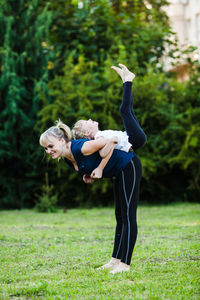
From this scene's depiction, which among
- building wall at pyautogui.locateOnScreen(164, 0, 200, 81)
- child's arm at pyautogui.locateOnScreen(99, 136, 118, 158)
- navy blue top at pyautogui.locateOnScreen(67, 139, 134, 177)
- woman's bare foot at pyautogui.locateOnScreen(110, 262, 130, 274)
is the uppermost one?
building wall at pyautogui.locateOnScreen(164, 0, 200, 81)

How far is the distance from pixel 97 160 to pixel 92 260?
5.16ft

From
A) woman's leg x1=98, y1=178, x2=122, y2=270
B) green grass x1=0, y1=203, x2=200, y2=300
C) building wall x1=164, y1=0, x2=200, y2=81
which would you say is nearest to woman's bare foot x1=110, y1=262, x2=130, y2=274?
green grass x1=0, y1=203, x2=200, y2=300

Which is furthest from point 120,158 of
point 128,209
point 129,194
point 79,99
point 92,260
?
point 79,99

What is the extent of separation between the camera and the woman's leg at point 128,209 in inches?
187

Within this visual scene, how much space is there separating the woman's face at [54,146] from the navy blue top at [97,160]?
0.38 feet

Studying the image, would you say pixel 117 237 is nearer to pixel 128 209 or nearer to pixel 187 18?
pixel 128 209

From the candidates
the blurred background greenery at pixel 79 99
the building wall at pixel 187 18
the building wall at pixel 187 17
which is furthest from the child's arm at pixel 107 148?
the building wall at pixel 187 17

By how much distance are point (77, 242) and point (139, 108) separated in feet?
23.4

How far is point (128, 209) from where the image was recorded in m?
4.78

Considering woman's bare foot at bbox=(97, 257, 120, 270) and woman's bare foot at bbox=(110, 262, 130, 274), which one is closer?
woman's bare foot at bbox=(110, 262, 130, 274)

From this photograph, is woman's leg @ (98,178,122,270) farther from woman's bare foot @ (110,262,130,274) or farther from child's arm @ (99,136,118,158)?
child's arm @ (99,136,118,158)

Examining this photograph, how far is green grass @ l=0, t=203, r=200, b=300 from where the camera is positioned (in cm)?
401

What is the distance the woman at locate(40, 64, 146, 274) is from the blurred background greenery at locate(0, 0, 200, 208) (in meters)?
8.08

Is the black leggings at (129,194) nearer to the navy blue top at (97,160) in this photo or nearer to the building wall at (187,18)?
the navy blue top at (97,160)
